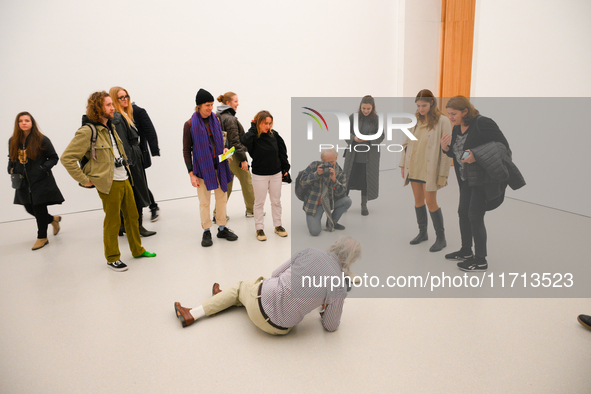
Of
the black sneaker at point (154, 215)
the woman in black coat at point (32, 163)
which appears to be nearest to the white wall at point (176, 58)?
the black sneaker at point (154, 215)

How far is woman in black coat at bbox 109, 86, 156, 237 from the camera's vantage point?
14.1 ft

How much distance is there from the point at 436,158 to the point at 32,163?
401cm

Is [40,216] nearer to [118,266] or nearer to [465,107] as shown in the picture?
[118,266]

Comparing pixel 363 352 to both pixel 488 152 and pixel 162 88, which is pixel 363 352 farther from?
pixel 162 88

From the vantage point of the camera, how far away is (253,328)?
8.87 feet

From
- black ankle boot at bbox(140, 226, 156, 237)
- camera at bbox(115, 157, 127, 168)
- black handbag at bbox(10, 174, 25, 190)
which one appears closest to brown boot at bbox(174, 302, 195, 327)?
camera at bbox(115, 157, 127, 168)

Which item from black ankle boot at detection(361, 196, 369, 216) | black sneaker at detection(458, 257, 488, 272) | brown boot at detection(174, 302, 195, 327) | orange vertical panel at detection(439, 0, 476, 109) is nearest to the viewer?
brown boot at detection(174, 302, 195, 327)

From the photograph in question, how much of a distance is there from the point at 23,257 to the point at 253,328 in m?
2.90

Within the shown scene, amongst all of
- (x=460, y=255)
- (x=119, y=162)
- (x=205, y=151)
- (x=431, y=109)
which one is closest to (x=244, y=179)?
(x=205, y=151)

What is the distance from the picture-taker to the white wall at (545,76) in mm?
4930

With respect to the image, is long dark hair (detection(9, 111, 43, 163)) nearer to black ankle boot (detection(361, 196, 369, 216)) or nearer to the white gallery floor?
the white gallery floor

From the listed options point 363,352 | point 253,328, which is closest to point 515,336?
point 363,352

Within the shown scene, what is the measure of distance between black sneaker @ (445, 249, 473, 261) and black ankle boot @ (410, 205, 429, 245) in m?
0.39

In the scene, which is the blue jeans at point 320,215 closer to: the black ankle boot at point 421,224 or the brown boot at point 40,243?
the black ankle boot at point 421,224
